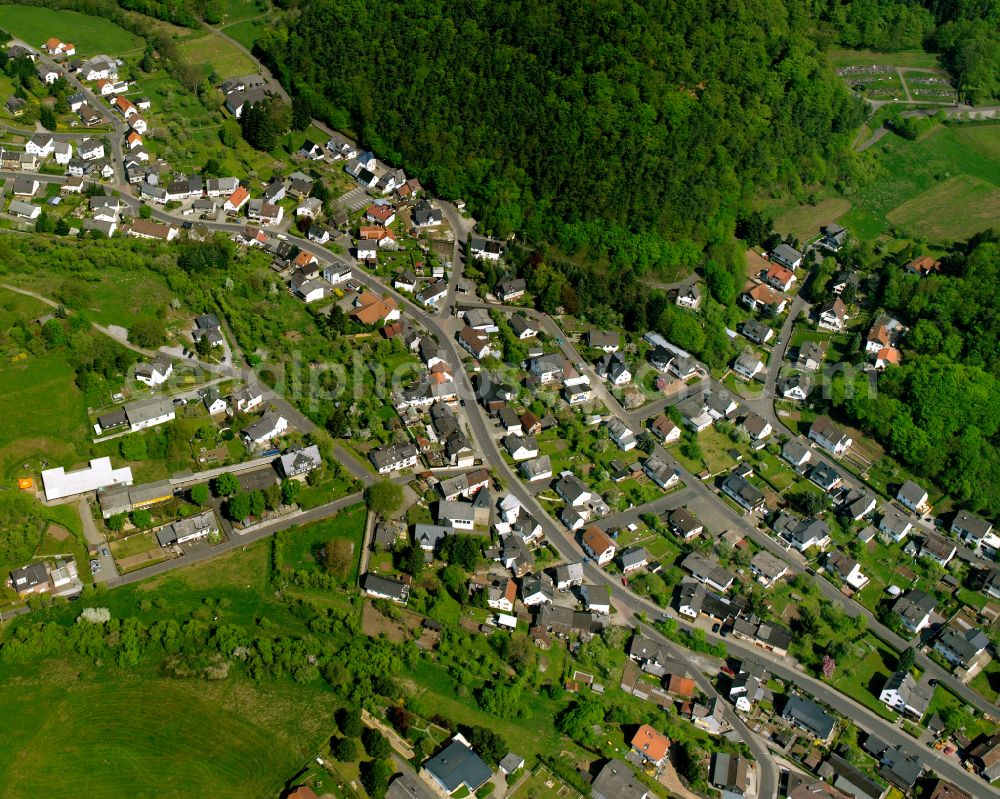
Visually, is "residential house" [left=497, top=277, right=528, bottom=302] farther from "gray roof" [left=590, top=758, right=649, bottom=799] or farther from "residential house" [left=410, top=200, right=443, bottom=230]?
"gray roof" [left=590, top=758, right=649, bottom=799]

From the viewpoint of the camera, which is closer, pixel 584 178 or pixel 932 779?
pixel 932 779

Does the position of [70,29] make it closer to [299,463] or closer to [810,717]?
[299,463]

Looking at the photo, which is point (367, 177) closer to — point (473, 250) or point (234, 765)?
point (473, 250)

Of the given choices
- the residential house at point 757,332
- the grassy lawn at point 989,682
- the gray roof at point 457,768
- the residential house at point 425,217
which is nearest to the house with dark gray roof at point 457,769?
the gray roof at point 457,768

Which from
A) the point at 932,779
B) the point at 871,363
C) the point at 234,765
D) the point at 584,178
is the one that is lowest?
the point at 234,765

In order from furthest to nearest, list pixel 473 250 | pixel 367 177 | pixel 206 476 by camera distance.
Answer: pixel 367 177
pixel 473 250
pixel 206 476

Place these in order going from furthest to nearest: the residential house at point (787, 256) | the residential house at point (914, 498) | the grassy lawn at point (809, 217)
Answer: the grassy lawn at point (809, 217) → the residential house at point (787, 256) → the residential house at point (914, 498)

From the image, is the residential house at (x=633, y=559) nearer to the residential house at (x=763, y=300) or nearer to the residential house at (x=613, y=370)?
the residential house at (x=613, y=370)

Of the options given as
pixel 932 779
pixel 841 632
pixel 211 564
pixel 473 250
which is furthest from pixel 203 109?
pixel 932 779
